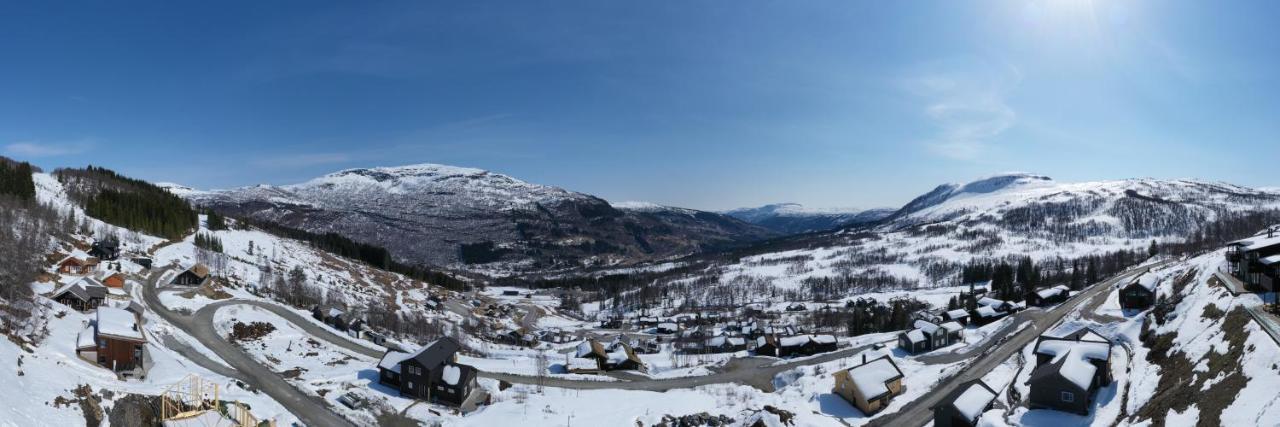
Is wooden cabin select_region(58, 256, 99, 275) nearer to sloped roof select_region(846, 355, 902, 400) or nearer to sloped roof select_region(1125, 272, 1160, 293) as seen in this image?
sloped roof select_region(846, 355, 902, 400)

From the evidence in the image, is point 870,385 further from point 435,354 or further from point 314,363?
point 314,363

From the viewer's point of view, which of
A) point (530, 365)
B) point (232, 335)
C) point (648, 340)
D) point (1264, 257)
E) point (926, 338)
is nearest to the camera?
point (1264, 257)

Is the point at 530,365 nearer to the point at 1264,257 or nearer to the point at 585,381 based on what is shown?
the point at 585,381

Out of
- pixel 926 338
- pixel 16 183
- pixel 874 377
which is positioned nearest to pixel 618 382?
pixel 874 377

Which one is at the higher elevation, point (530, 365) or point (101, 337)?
point (101, 337)

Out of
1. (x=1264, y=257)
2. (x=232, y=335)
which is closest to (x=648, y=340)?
(x=232, y=335)

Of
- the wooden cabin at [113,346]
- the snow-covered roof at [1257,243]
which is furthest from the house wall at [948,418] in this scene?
the wooden cabin at [113,346]

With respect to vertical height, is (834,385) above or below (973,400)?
below
